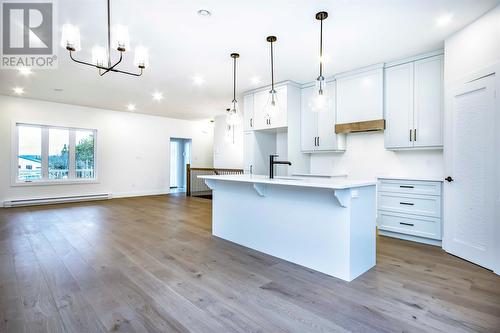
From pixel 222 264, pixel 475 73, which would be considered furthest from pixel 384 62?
pixel 222 264

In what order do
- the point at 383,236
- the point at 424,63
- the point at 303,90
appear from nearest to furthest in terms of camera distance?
the point at 424,63, the point at 383,236, the point at 303,90

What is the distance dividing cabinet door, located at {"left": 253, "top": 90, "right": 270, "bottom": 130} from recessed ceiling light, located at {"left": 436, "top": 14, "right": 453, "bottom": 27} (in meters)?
3.02

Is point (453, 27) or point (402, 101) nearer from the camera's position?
point (453, 27)

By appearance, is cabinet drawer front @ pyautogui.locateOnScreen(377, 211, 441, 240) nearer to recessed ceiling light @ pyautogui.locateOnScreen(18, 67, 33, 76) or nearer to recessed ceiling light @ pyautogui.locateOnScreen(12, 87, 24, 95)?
recessed ceiling light @ pyautogui.locateOnScreen(18, 67, 33, 76)

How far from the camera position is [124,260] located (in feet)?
9.61

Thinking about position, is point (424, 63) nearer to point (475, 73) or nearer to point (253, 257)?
point (475, 73)

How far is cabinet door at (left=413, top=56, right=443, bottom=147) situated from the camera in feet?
11.9

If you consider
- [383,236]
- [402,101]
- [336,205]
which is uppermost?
[402,101]

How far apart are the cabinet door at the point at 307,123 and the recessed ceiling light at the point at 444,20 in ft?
7.52

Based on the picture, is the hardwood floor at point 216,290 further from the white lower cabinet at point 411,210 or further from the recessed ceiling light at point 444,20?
the recessed ceiling light at point 444,20

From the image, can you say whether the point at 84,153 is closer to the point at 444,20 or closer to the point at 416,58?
the point at 416,58

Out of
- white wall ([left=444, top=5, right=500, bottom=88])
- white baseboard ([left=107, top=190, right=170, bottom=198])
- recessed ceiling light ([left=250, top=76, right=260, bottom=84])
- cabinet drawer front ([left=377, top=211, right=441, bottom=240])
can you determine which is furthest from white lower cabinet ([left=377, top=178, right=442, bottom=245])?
white baseboard ([left=107, top=190, right=170, bottom=198])

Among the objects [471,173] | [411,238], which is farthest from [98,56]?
[411,238]

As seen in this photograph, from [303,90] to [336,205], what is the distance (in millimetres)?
3378
